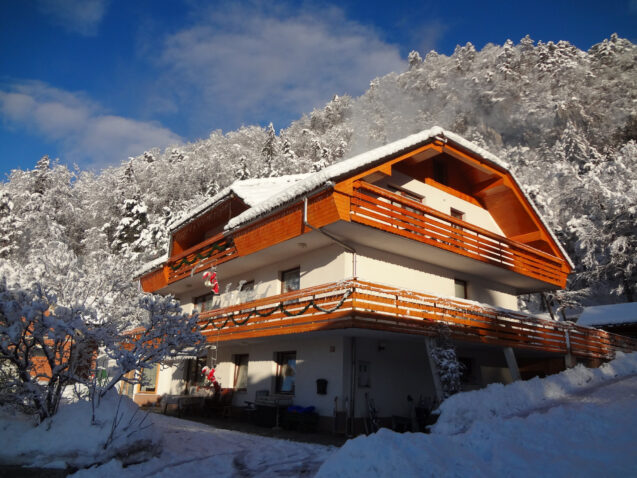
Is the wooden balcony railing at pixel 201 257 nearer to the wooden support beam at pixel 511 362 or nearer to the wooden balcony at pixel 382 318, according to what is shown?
the wooden balcony at pixel 382 318

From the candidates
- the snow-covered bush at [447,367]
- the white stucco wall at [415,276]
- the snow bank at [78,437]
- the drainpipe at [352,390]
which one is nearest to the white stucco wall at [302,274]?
the white stucco wall at [415,276]

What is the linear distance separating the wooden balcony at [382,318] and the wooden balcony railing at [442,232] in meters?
2.38

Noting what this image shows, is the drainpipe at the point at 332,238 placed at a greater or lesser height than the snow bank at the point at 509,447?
greater

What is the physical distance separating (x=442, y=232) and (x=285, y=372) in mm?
7874

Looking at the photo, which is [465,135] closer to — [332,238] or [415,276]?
[415,276]

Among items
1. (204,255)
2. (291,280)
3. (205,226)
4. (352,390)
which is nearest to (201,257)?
(204,255)

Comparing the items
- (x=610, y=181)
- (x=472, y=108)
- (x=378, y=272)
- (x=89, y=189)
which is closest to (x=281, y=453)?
(x=378, y=272)

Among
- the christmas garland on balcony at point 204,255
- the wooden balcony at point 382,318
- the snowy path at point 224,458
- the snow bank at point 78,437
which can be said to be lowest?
the snowy path at point 224,458

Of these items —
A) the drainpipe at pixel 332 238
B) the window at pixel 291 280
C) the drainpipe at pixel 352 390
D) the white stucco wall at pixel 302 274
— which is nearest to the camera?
the drainpipe at pixel 352 390

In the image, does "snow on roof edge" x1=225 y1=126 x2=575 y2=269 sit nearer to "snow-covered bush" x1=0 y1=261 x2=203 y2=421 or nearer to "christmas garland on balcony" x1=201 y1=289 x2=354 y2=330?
"christmas garland on balcony" x1=201 y1=289 x2=354 y2=330

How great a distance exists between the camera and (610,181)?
39.1 metres

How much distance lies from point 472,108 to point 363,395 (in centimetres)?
8504

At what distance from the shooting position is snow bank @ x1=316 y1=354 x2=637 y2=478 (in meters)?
5.56

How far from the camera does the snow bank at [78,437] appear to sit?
742 centimetres
